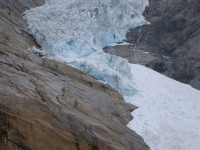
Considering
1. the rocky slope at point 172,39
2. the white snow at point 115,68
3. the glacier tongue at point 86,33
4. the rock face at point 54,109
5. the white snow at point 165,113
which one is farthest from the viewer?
the rocky slope at point 172,39

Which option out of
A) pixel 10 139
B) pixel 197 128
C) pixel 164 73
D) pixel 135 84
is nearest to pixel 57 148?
pixel 10 139

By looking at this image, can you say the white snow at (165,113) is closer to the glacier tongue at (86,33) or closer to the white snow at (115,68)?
the white snow at (115,68)

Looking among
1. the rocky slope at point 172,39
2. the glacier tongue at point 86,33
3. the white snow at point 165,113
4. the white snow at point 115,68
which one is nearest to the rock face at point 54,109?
the white snow at point 165,113

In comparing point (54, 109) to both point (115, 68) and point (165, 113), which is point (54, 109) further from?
point (115, 68)

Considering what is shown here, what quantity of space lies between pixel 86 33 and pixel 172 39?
721cm

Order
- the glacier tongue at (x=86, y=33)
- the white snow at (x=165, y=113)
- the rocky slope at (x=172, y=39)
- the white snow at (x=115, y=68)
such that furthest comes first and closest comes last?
the rocky slope at (x=172, y=39) < the glacier tongue at (x=86, y=33) < the white snow at (x=115, y=68) < the white snow at (x=165, y=113)

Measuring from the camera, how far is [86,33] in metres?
18.0

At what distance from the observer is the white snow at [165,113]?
12570 mm

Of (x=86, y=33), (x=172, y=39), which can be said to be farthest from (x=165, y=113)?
(x=172, y=39)

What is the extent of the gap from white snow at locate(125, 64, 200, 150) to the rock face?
0.66 metres

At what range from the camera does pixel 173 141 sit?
12656 millimetres

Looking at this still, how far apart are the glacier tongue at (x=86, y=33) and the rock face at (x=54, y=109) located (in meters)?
1.27

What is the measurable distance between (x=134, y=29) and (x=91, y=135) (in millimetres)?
14512

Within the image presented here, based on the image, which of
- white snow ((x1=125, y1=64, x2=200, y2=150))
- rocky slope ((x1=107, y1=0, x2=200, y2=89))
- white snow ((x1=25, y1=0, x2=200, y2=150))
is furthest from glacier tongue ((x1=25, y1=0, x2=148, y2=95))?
rocky slope ((x1=107, y1=0, x2=200, y2=89))
